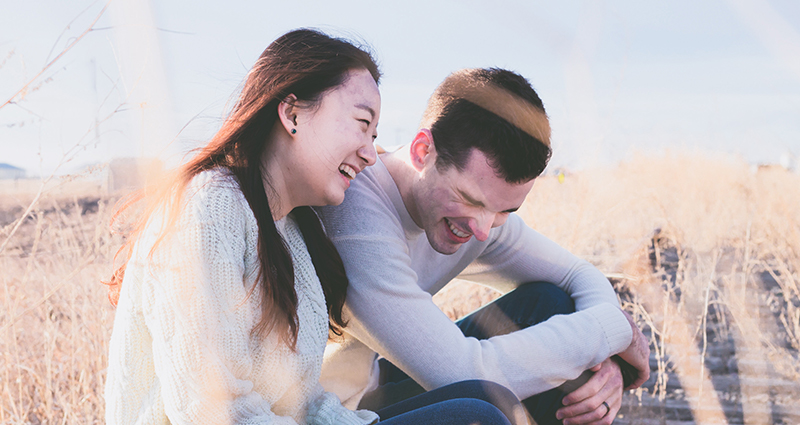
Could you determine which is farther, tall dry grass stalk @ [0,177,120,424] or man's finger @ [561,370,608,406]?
tall dry grass stalk @ [0,177,120,424]

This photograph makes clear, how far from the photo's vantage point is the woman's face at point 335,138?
4.47 feet

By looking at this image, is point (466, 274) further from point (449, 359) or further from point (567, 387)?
point (449, 359)

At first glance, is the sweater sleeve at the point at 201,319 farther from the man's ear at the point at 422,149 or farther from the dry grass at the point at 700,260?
the dry grass at the point at 700,260

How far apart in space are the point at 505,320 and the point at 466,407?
2.58 feet

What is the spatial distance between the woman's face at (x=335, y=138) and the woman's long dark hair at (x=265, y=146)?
0.03 metres

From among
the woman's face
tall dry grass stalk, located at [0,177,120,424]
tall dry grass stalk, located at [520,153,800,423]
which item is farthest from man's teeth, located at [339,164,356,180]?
tall dry grass stalk, located at [520,153,800,423]

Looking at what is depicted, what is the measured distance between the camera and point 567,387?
1814 mm

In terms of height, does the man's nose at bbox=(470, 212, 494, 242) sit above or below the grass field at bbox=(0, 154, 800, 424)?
above

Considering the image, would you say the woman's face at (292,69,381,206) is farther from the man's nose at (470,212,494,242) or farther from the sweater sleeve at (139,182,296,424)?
the man's nose at (470,212,494,242)

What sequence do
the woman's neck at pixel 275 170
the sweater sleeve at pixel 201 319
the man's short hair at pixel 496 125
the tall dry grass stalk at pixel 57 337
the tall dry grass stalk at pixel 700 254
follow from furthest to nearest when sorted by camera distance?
the tall dry grass stalk at pixel 700 254 → the tall dry grass stalk at pixel 57 337 → the man's short hair at pixel 496 125 → the woman's neck at pixel 275 170 → the sweater sleeve at pixel 201 319

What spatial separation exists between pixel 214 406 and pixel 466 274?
4.36ft

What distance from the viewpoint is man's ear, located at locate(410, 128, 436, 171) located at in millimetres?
1884

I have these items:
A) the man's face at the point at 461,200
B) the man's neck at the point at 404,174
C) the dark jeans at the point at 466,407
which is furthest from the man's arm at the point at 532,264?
the dark jeans at the point at 466,407

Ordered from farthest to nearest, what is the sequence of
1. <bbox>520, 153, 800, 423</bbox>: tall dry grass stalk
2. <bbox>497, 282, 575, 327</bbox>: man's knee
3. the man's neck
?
<bbox>520, 153, 800, 423</bbox>: tall dry grass stalk → <bbox>497, 282, 575, 327</bbox>: man's knee → the man's neck
